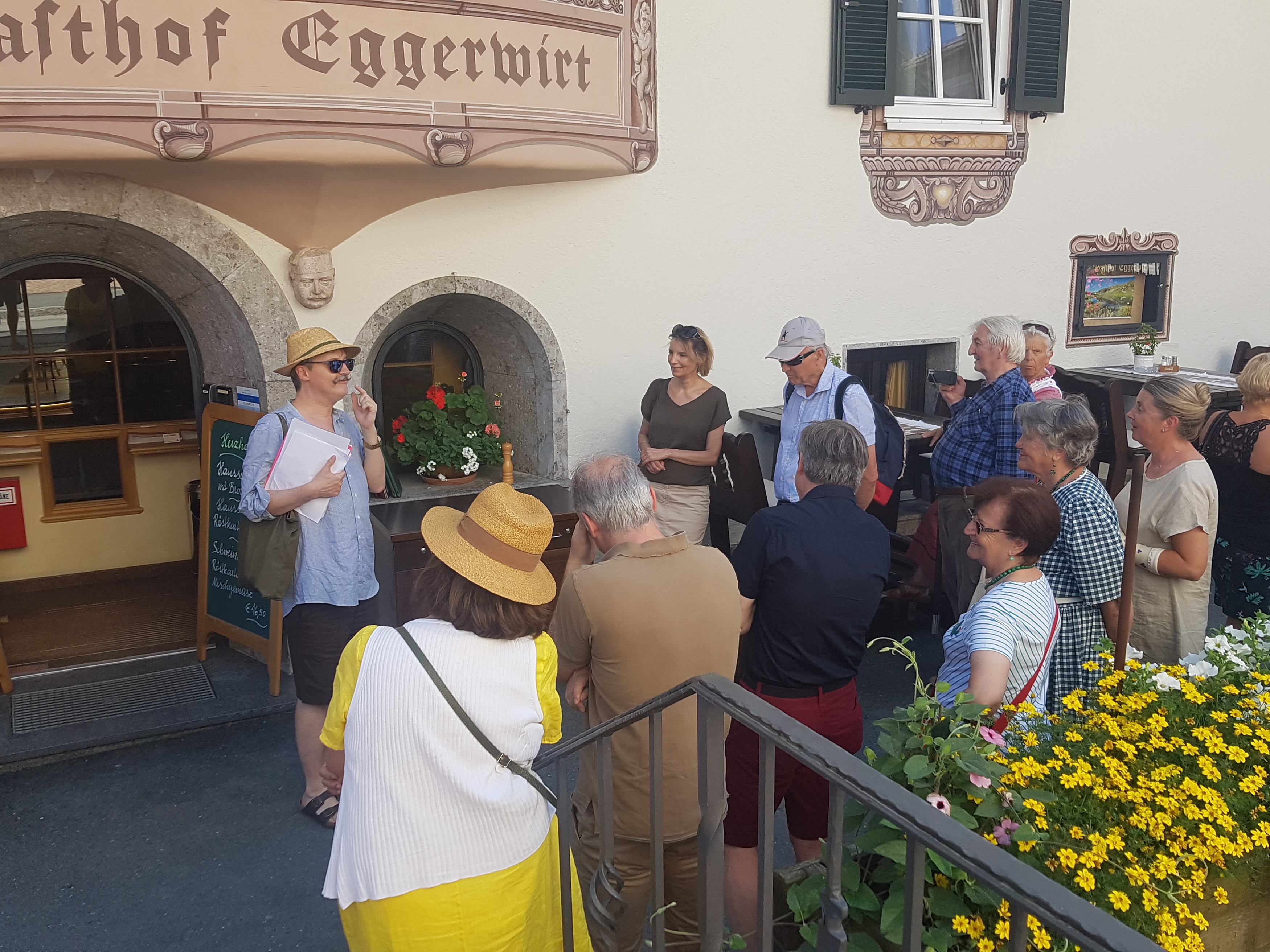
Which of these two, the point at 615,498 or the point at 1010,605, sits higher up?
the point at 615,498

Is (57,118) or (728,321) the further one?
(728,321)

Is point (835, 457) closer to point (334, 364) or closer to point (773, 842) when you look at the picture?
point (773, 842)

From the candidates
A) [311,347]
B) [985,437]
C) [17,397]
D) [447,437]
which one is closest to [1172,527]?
[985,437]

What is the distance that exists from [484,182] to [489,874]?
4338 mm

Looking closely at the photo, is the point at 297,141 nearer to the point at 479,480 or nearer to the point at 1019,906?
the point at 479,480

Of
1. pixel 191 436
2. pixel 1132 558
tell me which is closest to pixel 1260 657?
pixel 1132 558

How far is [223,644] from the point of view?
19.9ft

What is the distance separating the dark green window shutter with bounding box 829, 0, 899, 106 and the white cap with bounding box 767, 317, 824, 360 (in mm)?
2539

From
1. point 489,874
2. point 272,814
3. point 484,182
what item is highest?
point 484,182

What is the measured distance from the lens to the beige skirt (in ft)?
19.2

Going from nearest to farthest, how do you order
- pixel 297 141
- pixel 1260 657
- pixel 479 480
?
pixel 1260 657
pixel 297 141
pixel 479 480

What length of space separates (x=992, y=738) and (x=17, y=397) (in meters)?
6.67

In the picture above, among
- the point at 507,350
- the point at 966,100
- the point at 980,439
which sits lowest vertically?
the point at 980,439

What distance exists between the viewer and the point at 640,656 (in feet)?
8.84
